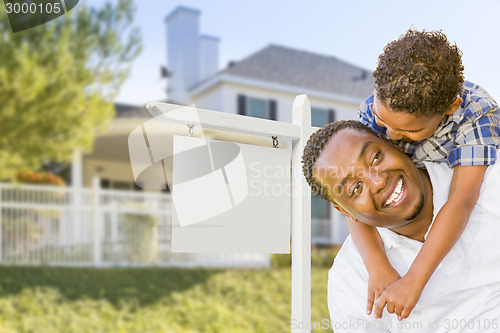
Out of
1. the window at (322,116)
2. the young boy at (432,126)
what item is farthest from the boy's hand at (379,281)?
the window at (322,116)

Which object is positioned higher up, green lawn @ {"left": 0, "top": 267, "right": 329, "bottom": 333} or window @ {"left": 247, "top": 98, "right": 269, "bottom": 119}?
window @ {"left": 247, "top": 98, "right": 269, "bottom": 119}

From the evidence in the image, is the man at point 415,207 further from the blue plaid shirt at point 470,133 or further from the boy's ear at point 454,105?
the boy's ear at point 454,105

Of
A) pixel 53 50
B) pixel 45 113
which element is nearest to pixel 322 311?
pixel 45 113

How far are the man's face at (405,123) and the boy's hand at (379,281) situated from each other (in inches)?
13.6

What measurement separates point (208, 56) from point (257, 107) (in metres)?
2.07

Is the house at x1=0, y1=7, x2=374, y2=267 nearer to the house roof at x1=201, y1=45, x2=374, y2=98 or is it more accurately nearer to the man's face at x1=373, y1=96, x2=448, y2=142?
the house roof at x1=201, y1=45, x2=374, y2=98

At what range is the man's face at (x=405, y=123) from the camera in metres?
1.30

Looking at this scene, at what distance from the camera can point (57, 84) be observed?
823 cm

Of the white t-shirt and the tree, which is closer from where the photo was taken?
the white t-shirt

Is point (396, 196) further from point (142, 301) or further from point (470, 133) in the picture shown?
point (142, 301)

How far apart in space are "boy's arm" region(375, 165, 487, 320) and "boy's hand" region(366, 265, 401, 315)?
6 centimetres

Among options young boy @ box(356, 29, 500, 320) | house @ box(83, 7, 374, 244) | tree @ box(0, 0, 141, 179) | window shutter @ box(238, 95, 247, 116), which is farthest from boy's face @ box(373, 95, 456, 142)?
window shutter @ box(238, 95, 247, 116)

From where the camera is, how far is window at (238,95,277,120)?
42.0ft

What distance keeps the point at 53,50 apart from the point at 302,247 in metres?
7.61
